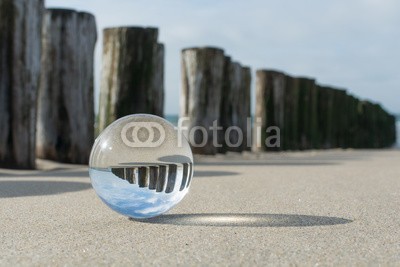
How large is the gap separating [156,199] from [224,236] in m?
0.38

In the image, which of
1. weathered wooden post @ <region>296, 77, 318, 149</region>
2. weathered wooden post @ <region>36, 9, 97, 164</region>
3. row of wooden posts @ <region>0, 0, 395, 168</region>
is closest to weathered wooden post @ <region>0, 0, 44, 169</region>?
row of wooden posts @ <region>0, 0, 395, 168</region>

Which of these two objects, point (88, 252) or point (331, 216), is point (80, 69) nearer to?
point (331, 216)

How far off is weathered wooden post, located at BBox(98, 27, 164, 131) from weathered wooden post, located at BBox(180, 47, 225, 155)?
62.4 inches

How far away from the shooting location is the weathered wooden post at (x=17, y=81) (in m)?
5.91

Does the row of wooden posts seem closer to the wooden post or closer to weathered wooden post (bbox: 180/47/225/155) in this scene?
weathered wooden post (bbox: 180/47/225/155)

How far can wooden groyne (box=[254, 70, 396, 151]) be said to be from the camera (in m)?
11.7

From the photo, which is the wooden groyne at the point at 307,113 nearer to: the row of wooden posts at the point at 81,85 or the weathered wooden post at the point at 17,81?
the row of wooden posts at the point at 81,85

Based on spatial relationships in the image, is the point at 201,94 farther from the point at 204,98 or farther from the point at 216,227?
the point at 216,227

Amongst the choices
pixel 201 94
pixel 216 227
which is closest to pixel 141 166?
pixel 216 227

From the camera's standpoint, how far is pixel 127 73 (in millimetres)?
7293

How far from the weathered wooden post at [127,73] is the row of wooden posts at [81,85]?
0.01 meters

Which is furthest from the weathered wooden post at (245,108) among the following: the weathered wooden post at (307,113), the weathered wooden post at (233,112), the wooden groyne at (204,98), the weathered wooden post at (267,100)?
the weathered wooden post at (307,113)

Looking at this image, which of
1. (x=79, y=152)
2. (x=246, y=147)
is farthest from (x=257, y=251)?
(x=246, y=147)

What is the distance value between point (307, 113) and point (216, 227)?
11107 millimetres
